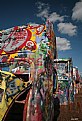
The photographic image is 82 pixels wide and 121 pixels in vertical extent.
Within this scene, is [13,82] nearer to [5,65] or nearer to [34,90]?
[34,90]

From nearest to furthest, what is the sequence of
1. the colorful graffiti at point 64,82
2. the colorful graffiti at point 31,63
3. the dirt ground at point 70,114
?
the colorful graffiti at point 31,63
the dirt ground at point 70,114
the colorful graffiti at point 64,82

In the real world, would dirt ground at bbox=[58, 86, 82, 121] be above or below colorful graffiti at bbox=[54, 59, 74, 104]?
below

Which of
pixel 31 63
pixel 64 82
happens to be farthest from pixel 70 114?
pixel 31 63

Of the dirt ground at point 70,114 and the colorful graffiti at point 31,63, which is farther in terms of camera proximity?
the dirt ground at point 70,114

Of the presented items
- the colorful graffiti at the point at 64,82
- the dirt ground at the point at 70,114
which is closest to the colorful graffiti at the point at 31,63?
the dirt ground at the point at 70,114

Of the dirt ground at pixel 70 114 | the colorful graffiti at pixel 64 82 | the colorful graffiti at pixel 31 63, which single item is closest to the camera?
the colorful graffiti at pixel 31 63

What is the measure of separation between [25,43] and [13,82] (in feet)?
13.2

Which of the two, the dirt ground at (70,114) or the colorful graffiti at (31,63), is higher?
the colorful graffiti at (31,63)

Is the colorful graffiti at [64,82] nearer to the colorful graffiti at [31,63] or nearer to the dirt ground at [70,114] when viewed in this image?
the dirt ground at [70,114]

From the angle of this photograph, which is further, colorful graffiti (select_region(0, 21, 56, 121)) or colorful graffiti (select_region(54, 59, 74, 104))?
colorful graffiti (select_region(54, 59, 74, 104))

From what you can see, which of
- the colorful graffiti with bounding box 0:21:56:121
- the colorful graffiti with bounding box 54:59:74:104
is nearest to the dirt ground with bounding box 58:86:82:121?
the colorful graffiti with bounding box 54:59:74:104

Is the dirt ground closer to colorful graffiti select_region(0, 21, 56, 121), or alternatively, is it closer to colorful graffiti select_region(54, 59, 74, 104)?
colorful graffiti select_region(54, 59, 74, 104)

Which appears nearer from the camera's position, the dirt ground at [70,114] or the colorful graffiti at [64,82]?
the dirt ground at [70,114]

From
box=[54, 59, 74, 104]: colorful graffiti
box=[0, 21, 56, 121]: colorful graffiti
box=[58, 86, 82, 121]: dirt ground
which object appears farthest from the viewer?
box=[54, 59, 74, 104]: colorful graffiti
